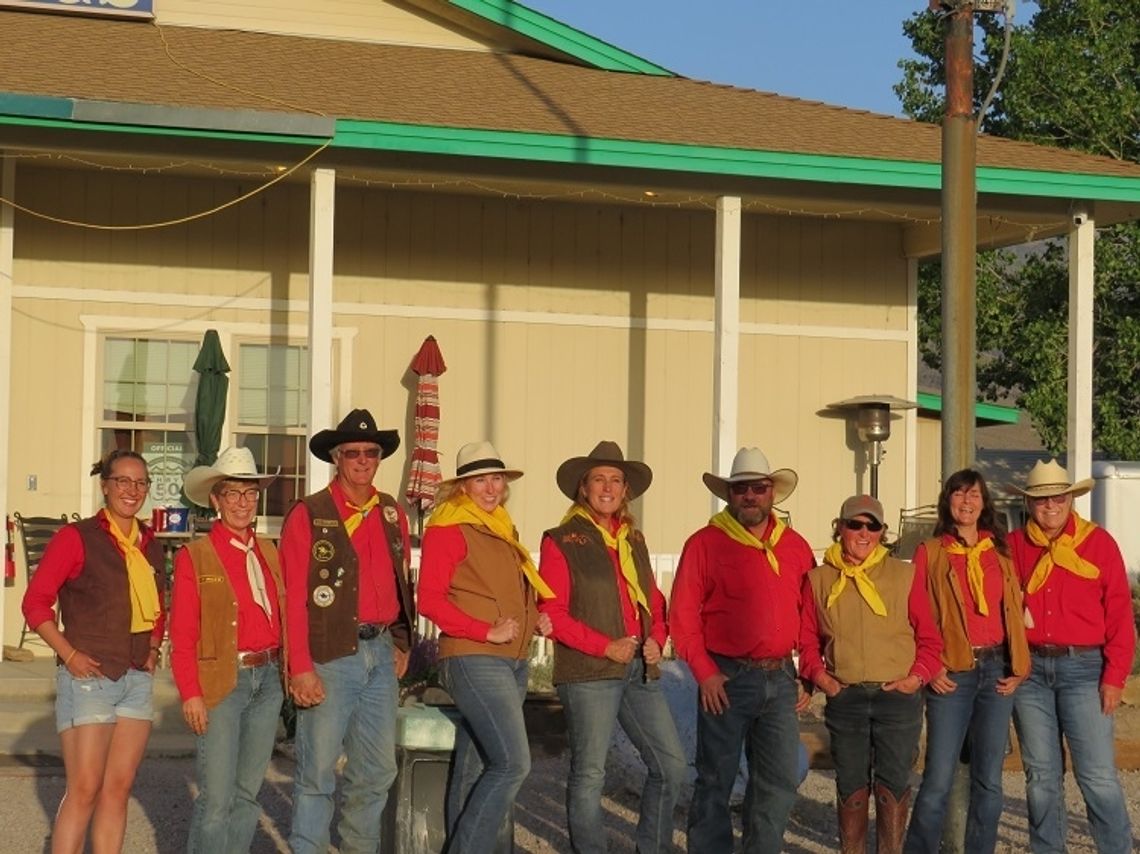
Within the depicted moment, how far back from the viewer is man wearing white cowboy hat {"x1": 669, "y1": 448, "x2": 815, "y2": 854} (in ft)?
24.9

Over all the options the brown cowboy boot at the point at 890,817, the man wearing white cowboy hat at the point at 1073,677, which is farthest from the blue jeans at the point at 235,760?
the man wearing white cowboy hat at the point at 1073,677

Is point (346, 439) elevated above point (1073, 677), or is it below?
above

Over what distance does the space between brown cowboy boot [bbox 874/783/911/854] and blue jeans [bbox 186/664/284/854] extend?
97.8 inches

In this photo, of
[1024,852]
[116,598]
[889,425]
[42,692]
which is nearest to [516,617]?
[116,598]

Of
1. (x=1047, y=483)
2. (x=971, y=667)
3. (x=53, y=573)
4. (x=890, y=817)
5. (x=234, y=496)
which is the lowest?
(x=890, y=817)

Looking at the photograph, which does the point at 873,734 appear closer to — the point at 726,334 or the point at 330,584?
the point at 330,584

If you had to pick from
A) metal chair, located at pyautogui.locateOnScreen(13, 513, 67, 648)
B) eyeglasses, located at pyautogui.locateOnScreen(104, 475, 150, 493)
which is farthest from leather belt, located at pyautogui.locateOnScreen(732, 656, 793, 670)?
metal chair, located at pyautogui.locateOnScreen(13, 513, 67, 648)

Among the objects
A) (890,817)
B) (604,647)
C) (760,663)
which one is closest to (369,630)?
(604,647)

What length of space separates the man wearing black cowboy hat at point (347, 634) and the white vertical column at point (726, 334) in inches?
251

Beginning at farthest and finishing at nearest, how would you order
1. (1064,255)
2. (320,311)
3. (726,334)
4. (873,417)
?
(1064,255), (873,417), (726,334), (320,311)

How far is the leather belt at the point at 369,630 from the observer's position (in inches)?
287

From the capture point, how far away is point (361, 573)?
7.34 metres

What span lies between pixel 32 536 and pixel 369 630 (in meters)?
7.72

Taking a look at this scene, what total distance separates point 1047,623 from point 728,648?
1.35 m
